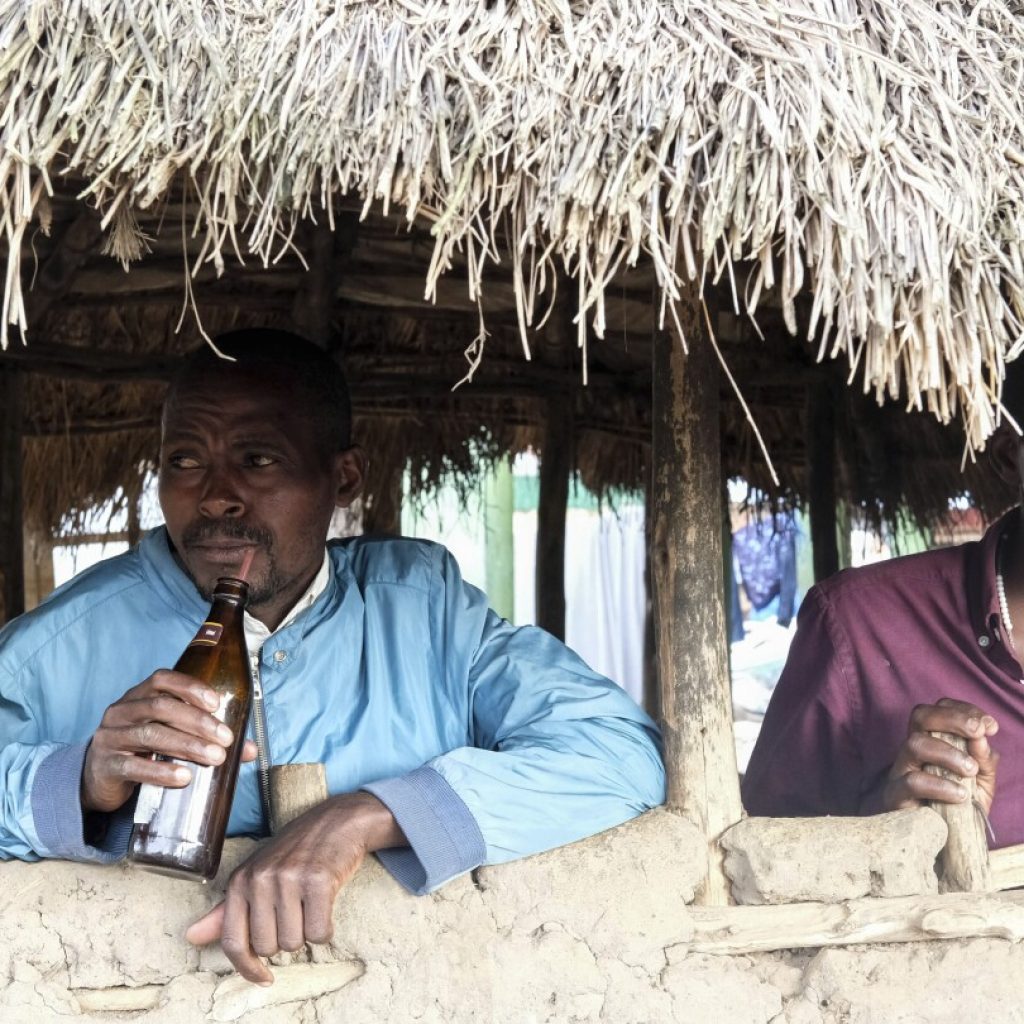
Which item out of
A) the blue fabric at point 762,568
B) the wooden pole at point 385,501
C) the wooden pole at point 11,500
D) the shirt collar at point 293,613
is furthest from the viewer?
the blue fabric at point 762,568

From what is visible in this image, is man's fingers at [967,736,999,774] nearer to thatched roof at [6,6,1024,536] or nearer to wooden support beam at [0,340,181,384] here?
thatched roof at [6,6,1024,536]

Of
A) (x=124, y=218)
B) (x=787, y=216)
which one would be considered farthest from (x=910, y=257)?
(x=124, y=218)

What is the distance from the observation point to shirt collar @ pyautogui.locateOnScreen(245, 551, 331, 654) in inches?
93.4

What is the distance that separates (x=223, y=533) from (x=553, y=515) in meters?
2.92

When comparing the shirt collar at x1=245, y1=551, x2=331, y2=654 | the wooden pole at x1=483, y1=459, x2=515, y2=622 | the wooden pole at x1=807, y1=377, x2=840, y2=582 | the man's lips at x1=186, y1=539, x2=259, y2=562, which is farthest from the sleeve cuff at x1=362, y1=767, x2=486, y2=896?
the wooden pole at x1=483, y1=459, x2=515, y2=622

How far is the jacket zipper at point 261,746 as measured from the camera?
218cm

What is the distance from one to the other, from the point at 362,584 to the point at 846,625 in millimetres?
965

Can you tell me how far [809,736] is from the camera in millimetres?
2664

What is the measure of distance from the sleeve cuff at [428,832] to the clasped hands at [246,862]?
77mm

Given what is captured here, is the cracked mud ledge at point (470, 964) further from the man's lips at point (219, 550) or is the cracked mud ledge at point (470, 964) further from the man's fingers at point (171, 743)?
the man's lips at point (219, 550)

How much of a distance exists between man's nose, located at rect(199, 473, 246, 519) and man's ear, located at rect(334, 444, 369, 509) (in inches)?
10.6

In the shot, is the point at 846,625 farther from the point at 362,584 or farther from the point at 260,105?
the point at 260,105

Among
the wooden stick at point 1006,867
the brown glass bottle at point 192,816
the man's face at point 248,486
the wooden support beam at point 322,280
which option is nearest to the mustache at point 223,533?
the man's face at point 248,486

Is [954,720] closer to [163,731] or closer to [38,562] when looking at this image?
[163,731]
